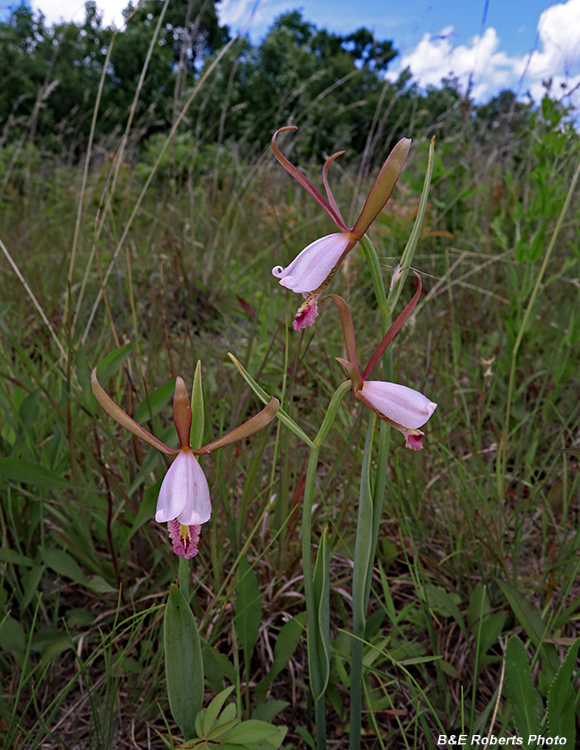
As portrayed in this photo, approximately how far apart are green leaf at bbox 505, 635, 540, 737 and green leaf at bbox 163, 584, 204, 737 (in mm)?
439

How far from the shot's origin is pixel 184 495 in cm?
55

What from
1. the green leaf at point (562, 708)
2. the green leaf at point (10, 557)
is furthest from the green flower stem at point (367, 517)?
the green leaf at point (10, 557)

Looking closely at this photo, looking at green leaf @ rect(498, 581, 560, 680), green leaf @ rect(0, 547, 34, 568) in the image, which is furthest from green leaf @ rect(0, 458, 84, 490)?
green leaf @ rect(498, 581, 560, 680)

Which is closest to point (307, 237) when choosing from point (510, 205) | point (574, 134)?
point (510, 205)

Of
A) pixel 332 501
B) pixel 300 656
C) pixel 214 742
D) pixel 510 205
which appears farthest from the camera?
pixel 510 205

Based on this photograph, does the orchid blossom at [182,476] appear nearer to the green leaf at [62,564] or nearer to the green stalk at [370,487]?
the green stalk at [370,487]

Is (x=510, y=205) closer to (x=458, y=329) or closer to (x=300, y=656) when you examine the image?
(x=458, y=329)

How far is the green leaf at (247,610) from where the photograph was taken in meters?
0.87

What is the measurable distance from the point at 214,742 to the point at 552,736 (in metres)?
0.45

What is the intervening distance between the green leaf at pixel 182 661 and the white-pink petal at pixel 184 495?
119 millimetres

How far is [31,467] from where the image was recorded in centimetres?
91

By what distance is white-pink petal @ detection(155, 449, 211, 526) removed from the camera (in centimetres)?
55

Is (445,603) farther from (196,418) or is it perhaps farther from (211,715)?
(196,418)

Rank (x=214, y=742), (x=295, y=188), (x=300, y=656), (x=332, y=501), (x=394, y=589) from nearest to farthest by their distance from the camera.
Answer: (x=214, y=742)
(x=300, y=656)
(x=394, y=589)
(x=332, y=501)
(x=295, y=188)
